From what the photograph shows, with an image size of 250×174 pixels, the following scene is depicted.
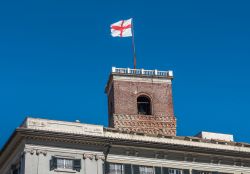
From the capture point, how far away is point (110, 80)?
284ft

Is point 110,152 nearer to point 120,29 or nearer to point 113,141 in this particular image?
point 113,141

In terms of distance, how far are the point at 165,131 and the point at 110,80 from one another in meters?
10.4

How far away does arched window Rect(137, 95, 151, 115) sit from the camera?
279 ft

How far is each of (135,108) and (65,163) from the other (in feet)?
70.1

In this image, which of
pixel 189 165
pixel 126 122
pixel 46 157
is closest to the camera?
pixel 46 157

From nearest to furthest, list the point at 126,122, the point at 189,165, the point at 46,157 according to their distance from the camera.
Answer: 1. the point at 46,157
2. the point at 189,165
3. the point at 126,122

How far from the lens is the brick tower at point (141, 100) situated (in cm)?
8238

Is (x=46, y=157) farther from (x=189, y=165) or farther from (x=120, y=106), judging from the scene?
(x=120, y=106)

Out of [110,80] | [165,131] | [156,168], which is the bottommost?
[156,168]

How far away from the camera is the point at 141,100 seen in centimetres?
8575

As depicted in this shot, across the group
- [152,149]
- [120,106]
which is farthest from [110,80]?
[152,149]

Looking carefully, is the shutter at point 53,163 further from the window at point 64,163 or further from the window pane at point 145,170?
the window pane at point 145,170

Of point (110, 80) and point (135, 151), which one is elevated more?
point (110, 80)

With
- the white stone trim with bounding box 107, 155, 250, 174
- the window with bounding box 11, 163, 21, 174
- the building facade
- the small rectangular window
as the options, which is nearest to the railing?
the building facade
